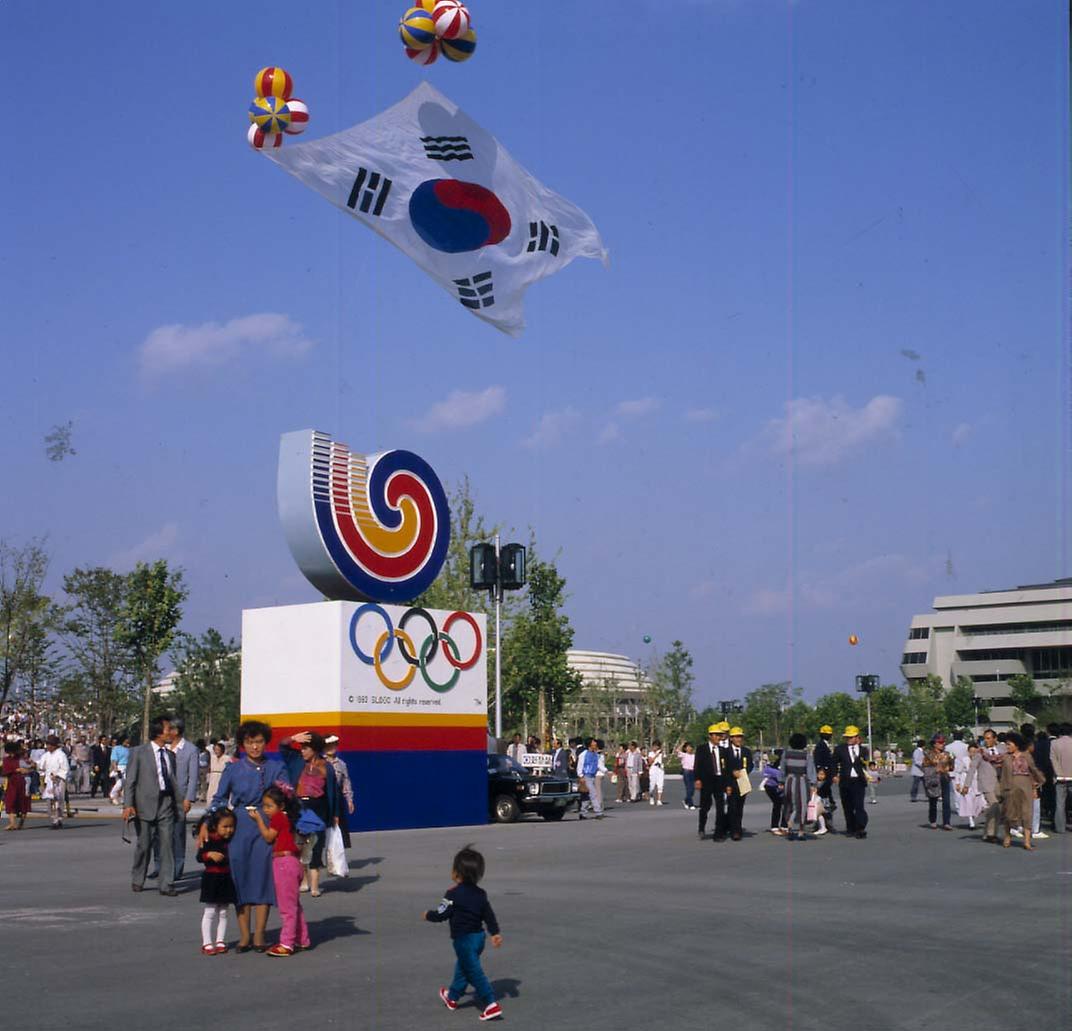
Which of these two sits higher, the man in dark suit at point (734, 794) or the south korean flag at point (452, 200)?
the south korean flag at point (452, 200)

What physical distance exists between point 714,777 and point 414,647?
22.4ft

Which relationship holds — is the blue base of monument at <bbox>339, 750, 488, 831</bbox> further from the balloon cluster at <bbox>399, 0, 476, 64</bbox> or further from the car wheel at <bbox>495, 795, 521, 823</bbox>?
the balloon cluster at <bbox>399, 0, 476, 64</bbox>

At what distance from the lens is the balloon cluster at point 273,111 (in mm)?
17344

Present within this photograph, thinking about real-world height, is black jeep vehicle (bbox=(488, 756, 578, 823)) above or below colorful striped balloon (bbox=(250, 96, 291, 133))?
below

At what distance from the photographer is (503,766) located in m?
29.3

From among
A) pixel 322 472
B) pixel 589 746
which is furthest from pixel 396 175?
pixel 589 746

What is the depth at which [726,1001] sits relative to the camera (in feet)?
27.7

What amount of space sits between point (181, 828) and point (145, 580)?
32.1 meters

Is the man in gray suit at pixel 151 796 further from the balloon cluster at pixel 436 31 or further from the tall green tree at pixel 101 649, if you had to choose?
the tall green tree at pixel 101 649

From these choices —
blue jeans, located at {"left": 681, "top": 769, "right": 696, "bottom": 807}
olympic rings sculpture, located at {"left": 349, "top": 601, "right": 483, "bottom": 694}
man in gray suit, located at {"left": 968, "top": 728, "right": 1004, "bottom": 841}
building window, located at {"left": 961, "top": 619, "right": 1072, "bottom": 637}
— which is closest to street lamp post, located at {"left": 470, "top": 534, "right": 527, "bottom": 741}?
olympic rings sculpture, located at {"left": 349, "top": 601, "right": 483, "bottom": 694}

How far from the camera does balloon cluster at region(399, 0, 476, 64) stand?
663 inches

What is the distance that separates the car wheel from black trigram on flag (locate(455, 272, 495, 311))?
11091 mm

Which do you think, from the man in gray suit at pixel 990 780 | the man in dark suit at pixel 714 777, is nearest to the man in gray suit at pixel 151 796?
the man in dark suit at pixel 714 777

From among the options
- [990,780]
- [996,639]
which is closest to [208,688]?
[990,780]
